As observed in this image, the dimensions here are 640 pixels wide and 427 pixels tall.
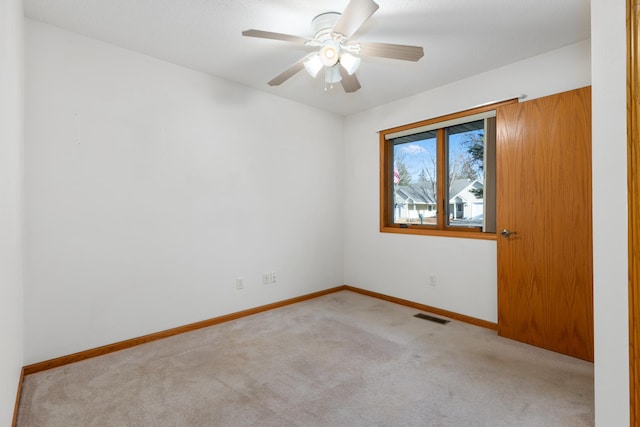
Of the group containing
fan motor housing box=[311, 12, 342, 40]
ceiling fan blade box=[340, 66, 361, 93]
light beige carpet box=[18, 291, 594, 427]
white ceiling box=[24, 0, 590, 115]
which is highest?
white ceiling box=[24, 0, 590, 115]

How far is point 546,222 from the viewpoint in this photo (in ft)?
8.63

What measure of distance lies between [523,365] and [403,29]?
266cm

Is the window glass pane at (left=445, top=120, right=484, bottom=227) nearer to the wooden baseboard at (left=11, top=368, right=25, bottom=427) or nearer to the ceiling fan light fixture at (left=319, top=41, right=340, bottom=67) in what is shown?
the ceiling fan light fixture at (left=319, top=41, right=340, bottom=67)

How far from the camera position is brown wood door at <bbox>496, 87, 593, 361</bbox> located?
245cm

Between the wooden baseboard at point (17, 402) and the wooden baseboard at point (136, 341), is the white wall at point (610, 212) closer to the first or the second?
the wooden baseboard at point (17, 402)

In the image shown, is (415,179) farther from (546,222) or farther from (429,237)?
(546,222)

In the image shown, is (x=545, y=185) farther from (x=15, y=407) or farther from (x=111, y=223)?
(x=15, y=407)

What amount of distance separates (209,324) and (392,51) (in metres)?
2.90

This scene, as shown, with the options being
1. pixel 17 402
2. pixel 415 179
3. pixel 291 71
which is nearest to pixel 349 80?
pixel 291 71

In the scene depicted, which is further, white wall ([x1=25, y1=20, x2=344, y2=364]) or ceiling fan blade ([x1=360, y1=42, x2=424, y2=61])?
white wall ([x1=25, y1=20, x2=344, y2=364])

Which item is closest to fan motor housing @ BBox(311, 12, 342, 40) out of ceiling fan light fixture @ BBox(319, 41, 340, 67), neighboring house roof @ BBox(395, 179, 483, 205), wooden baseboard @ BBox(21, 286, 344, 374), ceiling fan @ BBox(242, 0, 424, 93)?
ceiling fan @ BBox(242, 0, 424, 93)

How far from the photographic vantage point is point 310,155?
4.17 meters

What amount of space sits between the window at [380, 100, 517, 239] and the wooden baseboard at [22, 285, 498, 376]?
858mm

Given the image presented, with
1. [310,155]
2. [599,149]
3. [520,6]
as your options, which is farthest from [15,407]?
[520,6]
